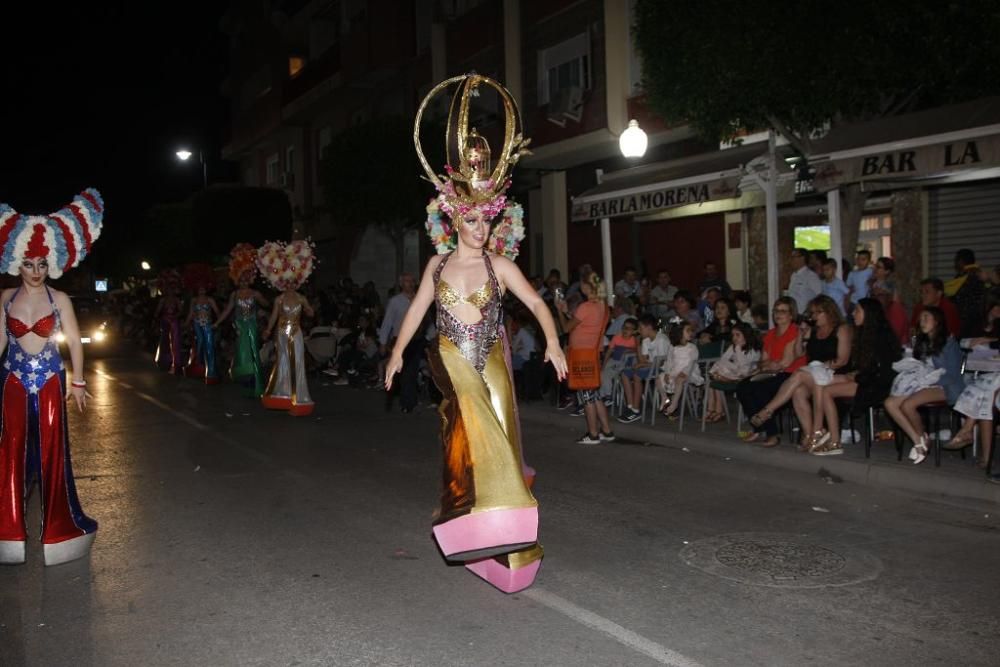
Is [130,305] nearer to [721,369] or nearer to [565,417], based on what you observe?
[565,417]

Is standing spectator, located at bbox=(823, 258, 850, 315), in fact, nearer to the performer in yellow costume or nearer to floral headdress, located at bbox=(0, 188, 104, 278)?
the performer in yellow costume

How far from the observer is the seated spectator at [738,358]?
10.6m

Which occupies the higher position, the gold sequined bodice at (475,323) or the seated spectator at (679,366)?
the gold sequined bodice at (475,323)

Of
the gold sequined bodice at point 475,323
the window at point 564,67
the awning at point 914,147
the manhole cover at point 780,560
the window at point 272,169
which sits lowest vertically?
the manhole cover at point 780,560

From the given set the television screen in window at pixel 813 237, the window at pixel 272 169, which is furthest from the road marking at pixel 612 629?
the window at pixel 272 169

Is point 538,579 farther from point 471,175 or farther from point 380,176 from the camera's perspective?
point 380,176

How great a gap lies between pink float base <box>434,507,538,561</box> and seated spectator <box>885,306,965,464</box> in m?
4.77

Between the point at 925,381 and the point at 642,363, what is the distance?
380 centimetres

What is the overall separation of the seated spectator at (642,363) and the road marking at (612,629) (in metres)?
6.52

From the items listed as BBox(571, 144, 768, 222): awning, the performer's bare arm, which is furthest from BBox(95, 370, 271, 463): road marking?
BBox(571, 144, 768, 222): awning

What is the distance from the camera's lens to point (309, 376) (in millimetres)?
19719

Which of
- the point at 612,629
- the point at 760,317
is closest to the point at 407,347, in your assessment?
the point at 760,317

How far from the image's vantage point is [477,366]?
5.77 meters

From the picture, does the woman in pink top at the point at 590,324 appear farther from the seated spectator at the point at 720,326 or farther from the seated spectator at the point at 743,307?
the seated spectator at the point at 743,307
